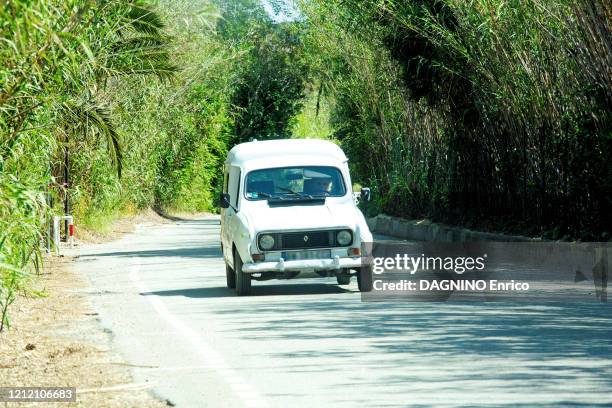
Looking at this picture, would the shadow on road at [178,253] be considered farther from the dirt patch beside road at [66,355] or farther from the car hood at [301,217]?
the dirt patch beside road at [66,355]

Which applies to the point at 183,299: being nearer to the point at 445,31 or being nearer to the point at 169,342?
the point at 169,342

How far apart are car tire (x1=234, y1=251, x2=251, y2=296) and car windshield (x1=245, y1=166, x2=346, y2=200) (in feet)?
4.40

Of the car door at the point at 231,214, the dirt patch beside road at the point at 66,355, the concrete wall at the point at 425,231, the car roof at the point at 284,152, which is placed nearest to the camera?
the dirt patch beside road at the point at 66,355

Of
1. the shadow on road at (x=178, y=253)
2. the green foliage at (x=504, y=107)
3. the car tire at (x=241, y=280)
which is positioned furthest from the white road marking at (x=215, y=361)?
the shadow on road at (x=178, y=253)

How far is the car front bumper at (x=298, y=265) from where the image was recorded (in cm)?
1669

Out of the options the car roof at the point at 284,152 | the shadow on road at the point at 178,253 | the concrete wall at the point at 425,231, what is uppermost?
the car roof at the point at 284,152

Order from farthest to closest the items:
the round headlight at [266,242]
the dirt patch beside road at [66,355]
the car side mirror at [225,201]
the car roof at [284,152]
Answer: the car roof at [284,152], the car side mirror at [225,201], the round headlight at [266,242], the dirt patch beside road at [66,355]

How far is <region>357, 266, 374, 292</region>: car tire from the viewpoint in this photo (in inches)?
671

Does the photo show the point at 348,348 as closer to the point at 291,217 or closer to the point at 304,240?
the point at 304,240

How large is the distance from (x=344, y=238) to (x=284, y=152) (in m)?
2.21

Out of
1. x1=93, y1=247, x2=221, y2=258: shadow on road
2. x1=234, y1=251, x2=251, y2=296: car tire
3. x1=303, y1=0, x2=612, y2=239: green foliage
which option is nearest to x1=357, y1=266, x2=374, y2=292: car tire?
x1=234, y1=251, x2=251, y2=296: car tire

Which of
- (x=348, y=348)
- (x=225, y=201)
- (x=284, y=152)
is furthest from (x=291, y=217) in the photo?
(x=348, y=348)

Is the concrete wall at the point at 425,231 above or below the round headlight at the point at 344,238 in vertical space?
below

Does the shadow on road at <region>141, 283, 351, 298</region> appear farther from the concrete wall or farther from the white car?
the concrete wall
